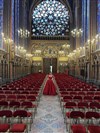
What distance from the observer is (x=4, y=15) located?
35125 mm

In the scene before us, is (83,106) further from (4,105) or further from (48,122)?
(4,105)

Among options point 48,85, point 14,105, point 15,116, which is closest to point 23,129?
point 15,116

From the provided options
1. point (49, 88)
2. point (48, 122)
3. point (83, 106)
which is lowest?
point (48, 122)

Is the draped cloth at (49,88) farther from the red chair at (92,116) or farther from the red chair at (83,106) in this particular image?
the red chair at (92,116)

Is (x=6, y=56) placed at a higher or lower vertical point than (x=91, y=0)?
lower

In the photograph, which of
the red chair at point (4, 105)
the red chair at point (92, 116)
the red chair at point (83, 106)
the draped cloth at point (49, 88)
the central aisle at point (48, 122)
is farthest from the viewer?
the draped cloth at point (49, 88)

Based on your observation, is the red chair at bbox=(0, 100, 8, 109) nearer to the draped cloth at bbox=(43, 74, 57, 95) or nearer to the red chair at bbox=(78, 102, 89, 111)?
the red chair at bbox=(78, 102, 89, 111)

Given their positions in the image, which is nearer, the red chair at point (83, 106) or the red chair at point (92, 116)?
the red chair at point (92, 116)

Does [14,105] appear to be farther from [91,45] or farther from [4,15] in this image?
[91,45]

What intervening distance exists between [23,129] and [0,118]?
1682 mm

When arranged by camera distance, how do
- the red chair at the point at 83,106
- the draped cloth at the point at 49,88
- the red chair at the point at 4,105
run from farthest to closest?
the draped cloth at the point at 49,88 → the red chair at the point at 4,105 → the red chair at the point at 83,106

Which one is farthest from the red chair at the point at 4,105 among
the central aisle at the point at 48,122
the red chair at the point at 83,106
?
the red chair at the point at 83,106

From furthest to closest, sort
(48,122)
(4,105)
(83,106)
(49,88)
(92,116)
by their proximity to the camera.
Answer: (49,88) → (4,105) → (83,106) → (48,122) → (92,116)

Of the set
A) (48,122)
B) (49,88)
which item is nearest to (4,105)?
(48,122)
